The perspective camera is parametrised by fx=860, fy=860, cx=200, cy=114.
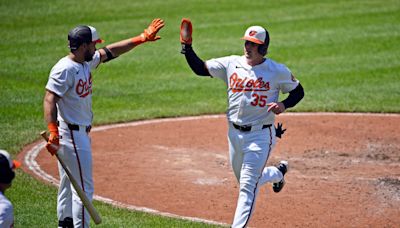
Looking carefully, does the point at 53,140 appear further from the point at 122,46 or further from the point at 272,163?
the point at 272,163

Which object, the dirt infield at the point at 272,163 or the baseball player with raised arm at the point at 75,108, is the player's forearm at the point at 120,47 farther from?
the dirt infield at the point at 272,163

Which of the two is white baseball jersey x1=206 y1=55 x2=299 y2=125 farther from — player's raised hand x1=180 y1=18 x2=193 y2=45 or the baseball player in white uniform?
the baseball player in white uniform

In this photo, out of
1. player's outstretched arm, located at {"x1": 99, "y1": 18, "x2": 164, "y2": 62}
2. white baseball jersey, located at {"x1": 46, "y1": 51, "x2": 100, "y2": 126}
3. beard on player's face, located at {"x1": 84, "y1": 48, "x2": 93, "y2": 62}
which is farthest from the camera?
player's outstretched arm, located at {"x1": 99, "y1": 18, "x2": 164, "y2": 62}

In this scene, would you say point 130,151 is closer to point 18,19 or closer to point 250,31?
point 250,31

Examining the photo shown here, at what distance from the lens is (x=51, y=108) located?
794cm

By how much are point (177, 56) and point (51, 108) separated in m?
9.95

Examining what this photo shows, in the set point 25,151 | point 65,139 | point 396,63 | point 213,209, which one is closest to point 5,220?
point 65,139

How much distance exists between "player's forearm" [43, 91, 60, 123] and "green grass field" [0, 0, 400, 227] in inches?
67.3

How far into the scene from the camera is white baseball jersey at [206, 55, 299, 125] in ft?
28.0

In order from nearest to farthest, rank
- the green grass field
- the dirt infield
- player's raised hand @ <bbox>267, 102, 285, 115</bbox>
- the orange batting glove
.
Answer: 1. the orange batting glove
2. player's raised hand @ <bbox>267, 102, 285, 115</bbox>
3. the dirt infield
4. the green grass field

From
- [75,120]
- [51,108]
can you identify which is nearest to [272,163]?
[75,120]

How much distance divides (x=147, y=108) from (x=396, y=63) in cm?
539

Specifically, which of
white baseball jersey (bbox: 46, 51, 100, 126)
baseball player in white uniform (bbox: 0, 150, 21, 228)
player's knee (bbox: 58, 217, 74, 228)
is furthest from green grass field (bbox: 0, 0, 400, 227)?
baseball player in white uniform (bbox: 0, 150, 21, 228)

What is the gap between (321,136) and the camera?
13.1 metres
